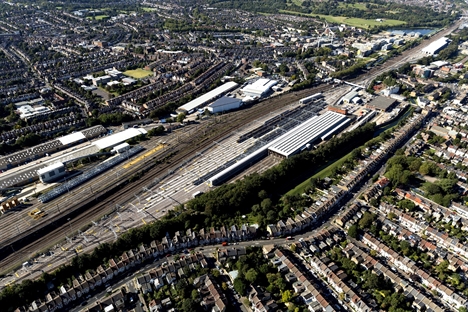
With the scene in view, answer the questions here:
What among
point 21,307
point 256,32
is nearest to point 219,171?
point 21,307

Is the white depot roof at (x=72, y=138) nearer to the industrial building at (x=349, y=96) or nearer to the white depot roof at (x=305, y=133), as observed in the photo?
the white depot roof at (x=305, y=133)

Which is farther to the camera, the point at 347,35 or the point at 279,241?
the point at 347,35

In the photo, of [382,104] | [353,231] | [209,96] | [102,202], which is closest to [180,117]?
[209,96]

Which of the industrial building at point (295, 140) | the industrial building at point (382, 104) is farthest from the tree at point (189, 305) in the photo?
the industrial building at point (382, 104)

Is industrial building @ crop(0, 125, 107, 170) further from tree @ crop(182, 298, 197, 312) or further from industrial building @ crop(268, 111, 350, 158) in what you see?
tree @ crop(182, 298, 197, 312)

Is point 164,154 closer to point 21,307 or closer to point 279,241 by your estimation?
point 279,241

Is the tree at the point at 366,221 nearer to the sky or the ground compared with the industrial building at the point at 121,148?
nearer to the ground

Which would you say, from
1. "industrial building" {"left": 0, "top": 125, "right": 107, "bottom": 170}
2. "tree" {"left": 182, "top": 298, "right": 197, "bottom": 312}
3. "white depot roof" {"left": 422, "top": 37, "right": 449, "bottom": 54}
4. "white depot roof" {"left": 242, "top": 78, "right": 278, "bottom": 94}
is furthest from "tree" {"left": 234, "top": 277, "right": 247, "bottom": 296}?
"white depot roof" {"left": 422, "top": 37, "right": 449, "bottom": 54}
